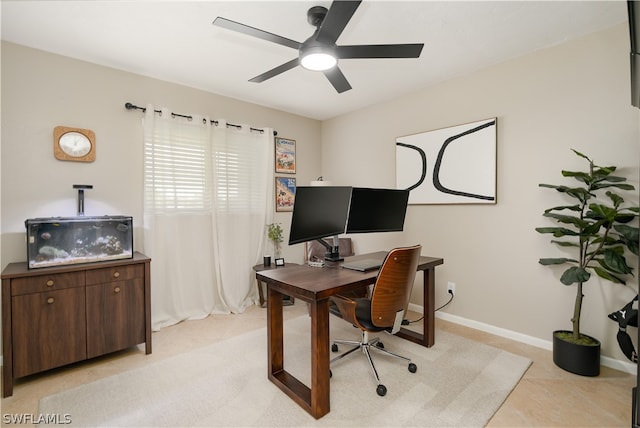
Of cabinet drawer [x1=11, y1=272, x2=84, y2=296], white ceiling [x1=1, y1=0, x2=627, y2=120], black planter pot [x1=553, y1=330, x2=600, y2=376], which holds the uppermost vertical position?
white ceiling [x1=1, y1=0, x2=627, y2=120]

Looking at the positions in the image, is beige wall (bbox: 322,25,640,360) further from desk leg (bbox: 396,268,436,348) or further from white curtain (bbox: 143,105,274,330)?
white curtain (bbox: 143,105,274,330)

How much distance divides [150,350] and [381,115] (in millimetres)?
3483

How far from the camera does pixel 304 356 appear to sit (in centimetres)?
245

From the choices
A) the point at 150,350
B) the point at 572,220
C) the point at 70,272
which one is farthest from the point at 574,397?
the point at 70,272

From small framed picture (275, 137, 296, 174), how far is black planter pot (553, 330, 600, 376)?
11.0 feet

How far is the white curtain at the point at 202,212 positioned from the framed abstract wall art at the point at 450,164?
5.69ft

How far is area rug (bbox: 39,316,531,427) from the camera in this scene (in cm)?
172

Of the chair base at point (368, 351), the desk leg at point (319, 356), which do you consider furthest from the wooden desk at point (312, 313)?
the chair base at point (368, 351)

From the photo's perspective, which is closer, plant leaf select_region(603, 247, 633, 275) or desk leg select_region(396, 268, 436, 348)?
plant leaf select_region(603, 247, 633, 275)

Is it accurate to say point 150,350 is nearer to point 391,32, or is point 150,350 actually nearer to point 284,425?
point 284,425

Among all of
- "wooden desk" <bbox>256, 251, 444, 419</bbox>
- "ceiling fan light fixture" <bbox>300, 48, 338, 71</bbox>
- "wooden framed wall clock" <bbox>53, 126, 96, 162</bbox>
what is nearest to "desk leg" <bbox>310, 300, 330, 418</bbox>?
"wooden desk" <bbox>256, 251, 444, 419</bbox>

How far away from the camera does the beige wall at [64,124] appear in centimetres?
236

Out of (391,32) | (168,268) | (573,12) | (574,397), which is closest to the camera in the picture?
(574,397)

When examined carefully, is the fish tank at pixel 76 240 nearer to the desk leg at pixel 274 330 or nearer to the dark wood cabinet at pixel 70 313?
the dark wood cabinet at pixel 70 313
